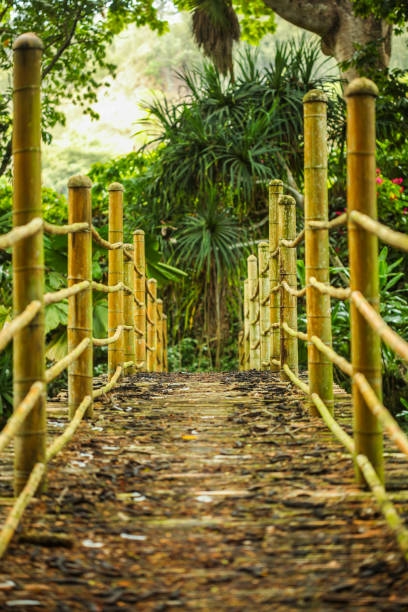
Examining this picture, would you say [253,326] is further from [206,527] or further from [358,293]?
[206,527]

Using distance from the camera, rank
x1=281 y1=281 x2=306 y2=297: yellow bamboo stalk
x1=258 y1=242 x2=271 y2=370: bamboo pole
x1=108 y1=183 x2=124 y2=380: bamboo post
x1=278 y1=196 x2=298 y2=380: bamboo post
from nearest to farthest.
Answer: x1=281 y1=281 x2=306 y2=297: yellow bamboo stalk → x1=278 y1=196 x2=298 y2=380: bamboo post → x1=108 y1=183 x2=124 y2=380: bamboo post → x1=258 y1=242 x2=271 y2=370: bamboo pole

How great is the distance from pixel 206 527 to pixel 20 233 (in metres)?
1.01

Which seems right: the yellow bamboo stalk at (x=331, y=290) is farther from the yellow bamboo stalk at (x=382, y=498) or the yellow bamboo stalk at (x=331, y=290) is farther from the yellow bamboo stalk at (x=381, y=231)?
the yellow bamboo stalk at (x=382, y=498)

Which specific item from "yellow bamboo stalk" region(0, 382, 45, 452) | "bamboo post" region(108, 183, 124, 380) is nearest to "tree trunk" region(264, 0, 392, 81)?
"bamboo post" region(108, 183, 124, 380)

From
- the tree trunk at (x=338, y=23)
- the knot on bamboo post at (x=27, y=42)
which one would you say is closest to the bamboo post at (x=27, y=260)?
the knot on bamboo post at (x=27, y=42)

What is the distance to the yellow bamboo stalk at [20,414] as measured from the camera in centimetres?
194

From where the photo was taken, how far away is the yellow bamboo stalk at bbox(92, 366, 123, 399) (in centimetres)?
380

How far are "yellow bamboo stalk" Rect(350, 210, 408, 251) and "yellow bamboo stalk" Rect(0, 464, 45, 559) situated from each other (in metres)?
1.24

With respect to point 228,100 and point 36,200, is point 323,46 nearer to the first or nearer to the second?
point 228,100

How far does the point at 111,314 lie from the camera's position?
A: 15.4 ft

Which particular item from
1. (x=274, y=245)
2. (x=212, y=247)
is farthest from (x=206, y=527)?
(x=212, y=247)

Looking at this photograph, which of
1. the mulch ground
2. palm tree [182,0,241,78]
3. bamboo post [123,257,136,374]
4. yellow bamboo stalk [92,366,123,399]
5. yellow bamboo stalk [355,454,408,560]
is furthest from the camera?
palm tree [182,0,241,78]

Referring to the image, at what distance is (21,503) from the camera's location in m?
2.08

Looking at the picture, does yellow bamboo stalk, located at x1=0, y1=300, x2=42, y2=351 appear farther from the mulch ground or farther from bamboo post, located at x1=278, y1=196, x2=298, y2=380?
bamboo post, located at x1=278, y1=196, x2=298, y2=380
